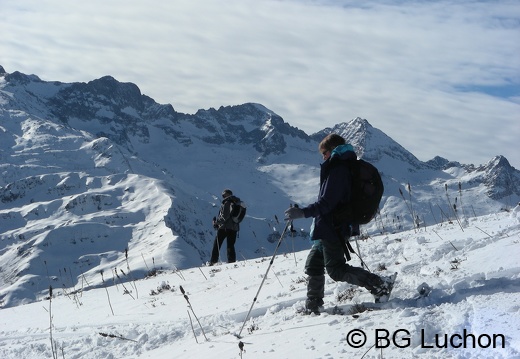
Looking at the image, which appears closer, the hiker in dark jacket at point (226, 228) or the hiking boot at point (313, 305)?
the hiking boot at point (313, 305)

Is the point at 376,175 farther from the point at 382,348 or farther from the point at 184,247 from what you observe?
the point at 184,247

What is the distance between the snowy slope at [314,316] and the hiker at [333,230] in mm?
277

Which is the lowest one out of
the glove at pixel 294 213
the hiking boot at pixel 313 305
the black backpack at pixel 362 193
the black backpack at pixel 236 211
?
the black backpack at pixel 236 211

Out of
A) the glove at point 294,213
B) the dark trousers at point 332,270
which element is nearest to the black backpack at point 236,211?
the dark trousers at point 332,270

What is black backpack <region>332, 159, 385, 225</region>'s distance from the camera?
680 centimetres

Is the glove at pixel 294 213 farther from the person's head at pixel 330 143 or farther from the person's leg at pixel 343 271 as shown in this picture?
the person's head at pixel 330 143

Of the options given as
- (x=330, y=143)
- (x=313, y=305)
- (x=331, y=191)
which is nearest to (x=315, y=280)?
(x=313, y=305)

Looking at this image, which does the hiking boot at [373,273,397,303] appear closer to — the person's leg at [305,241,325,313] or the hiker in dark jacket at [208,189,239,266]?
the person's leg at [305,241,325,313]

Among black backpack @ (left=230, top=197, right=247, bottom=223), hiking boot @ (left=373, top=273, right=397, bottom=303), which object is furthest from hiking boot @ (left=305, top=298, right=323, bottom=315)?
black backpack @ (left=230, top=197, right=247, bottom=223)

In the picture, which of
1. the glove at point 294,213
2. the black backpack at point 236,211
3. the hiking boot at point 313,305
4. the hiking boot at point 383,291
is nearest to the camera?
the hiking boot at point 383,291

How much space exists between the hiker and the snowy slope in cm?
28

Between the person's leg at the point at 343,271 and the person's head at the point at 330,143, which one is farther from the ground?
the person's head at the point at 330,143

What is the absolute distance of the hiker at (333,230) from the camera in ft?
22.3

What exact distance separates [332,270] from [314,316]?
1.84 feet
